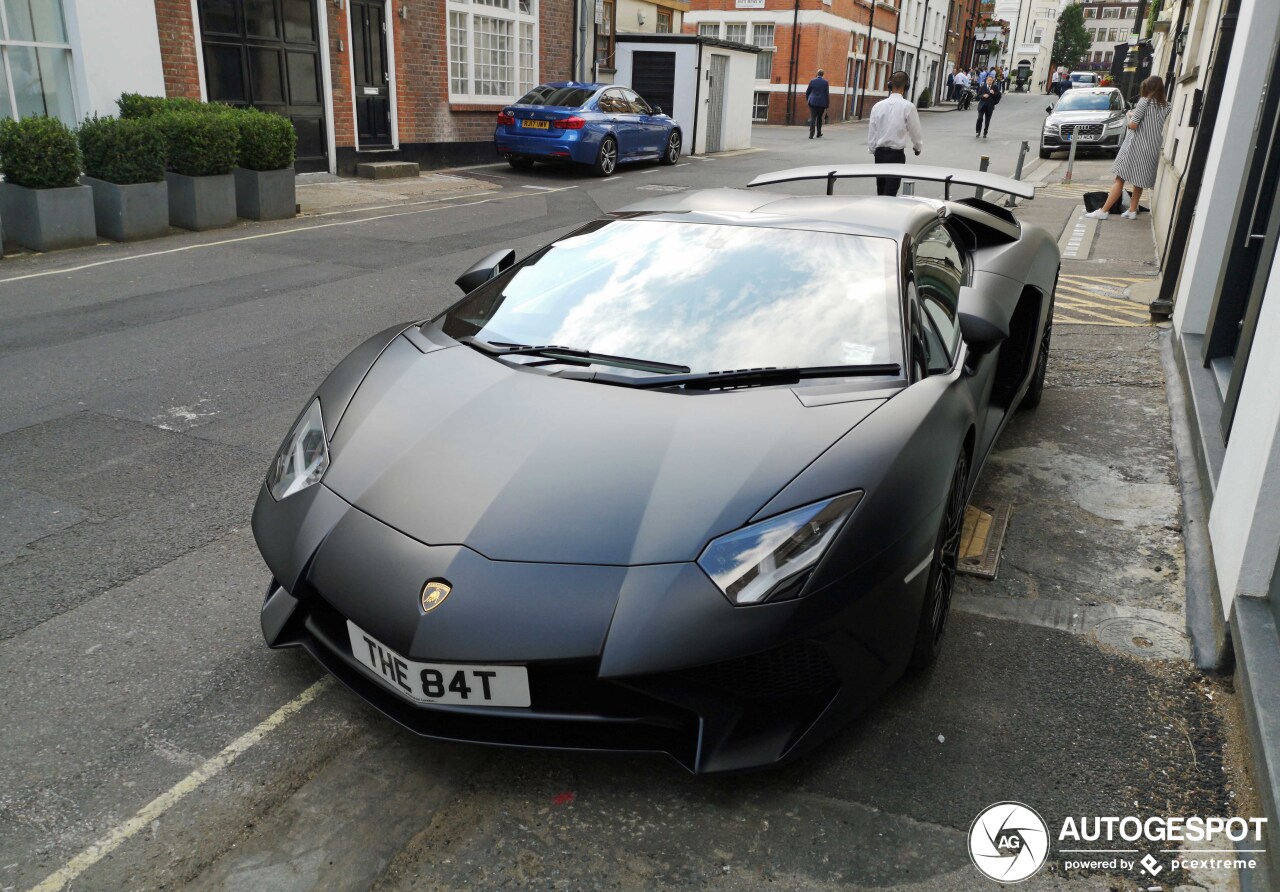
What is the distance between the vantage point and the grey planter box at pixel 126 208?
9820mm

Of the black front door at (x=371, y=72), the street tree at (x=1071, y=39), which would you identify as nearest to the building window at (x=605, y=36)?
the black front door at (x=371, y=72)

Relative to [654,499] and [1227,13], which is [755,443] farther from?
[1227,13]

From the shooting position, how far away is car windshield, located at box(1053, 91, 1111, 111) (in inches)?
985

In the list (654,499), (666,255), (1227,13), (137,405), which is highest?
(1227,13)

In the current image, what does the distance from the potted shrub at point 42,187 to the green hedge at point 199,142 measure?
1.08 meters

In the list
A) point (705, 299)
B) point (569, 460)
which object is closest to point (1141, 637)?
point (705, 299)

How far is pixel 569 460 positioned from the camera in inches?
101

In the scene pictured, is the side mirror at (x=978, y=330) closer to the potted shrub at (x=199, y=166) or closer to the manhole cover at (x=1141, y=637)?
the manhole cover at (x=1141, y=637)

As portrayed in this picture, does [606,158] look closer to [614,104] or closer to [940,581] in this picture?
[614,104]

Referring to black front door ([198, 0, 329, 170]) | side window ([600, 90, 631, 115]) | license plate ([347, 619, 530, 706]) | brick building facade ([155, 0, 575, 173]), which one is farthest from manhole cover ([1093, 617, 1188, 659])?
side window ([600, 90, 631, 115])

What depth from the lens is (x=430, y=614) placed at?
2.28m

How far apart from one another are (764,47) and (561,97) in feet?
86.5

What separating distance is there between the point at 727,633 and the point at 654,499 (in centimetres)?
40

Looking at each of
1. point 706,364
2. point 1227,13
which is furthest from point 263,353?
point 1227,13
